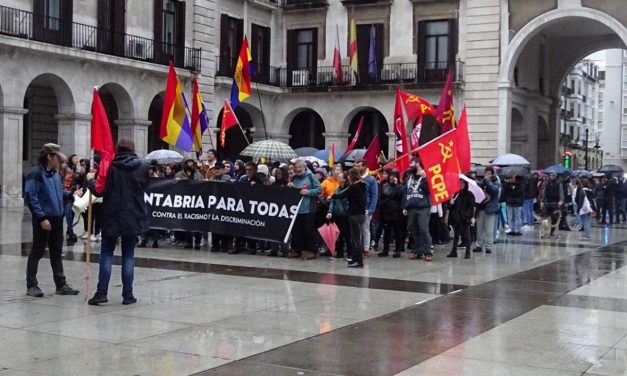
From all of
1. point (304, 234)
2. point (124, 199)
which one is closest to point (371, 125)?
point (304, 234)

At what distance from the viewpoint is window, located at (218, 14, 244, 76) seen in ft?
114

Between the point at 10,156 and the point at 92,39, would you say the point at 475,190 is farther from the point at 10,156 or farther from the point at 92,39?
the point at 92,39

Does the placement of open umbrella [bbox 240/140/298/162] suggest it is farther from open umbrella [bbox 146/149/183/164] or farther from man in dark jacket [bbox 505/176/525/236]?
man in dark jacket [bbox 505/176/525/236]

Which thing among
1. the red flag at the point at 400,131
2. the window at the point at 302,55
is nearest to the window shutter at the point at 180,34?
the window at the point at 302,55

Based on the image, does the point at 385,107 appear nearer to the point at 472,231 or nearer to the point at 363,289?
the point at 472,231

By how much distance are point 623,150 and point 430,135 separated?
39693 mm

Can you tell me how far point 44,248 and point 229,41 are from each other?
26477 mm

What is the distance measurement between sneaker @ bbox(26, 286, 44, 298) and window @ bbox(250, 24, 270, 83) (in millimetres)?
28375

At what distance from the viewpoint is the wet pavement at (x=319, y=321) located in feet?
22.1

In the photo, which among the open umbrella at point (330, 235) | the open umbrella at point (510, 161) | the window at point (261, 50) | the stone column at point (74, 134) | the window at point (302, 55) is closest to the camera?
the open umbrella at point (330, 235)

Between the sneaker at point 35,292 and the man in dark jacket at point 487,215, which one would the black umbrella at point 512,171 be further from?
the sneaker at point 35,292

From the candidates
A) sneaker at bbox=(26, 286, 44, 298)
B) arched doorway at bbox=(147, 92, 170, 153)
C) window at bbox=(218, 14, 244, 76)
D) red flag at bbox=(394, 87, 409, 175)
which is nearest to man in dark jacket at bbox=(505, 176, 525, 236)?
red flag at bbox=(394, 87, 409, 175)

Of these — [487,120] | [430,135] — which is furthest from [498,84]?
[430,135]

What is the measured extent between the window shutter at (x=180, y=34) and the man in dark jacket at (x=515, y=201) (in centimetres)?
1577
